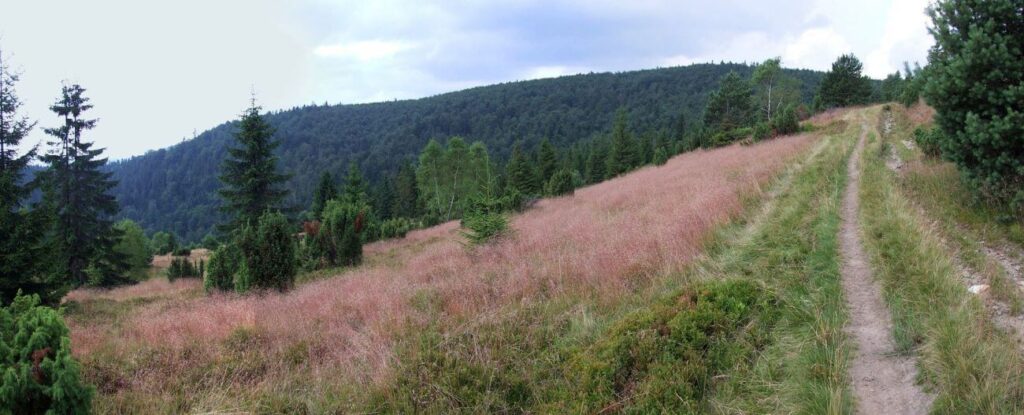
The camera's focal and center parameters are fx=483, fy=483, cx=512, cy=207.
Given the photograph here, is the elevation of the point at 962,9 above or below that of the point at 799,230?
above

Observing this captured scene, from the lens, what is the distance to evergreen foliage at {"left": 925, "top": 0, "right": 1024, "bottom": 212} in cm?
626

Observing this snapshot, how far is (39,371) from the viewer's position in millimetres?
3588

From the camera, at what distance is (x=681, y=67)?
607 feet

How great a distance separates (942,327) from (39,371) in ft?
22.2

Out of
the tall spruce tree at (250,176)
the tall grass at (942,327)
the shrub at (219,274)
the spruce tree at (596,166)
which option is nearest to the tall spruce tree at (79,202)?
the tall spruce tree at (250,176)

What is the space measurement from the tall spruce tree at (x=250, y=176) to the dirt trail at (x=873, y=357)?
3018 cm

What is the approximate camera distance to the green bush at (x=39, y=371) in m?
3.42

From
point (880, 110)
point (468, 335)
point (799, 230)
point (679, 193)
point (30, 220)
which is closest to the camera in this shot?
point (468, 335)

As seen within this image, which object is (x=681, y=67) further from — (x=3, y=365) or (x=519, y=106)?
(x=3, y=365)

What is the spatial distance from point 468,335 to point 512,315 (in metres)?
0.70

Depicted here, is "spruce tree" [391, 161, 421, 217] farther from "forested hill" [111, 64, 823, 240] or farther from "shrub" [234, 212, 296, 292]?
"forested hill" [111, 64, 823, 240]

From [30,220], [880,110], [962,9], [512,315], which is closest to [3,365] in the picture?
[512,315]

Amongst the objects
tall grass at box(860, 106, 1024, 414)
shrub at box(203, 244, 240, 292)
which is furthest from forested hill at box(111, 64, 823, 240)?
tall grass at box(860, 106, 1024, 414)

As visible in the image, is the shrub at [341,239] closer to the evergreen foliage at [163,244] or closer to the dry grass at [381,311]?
the dry grass at [381,311]
